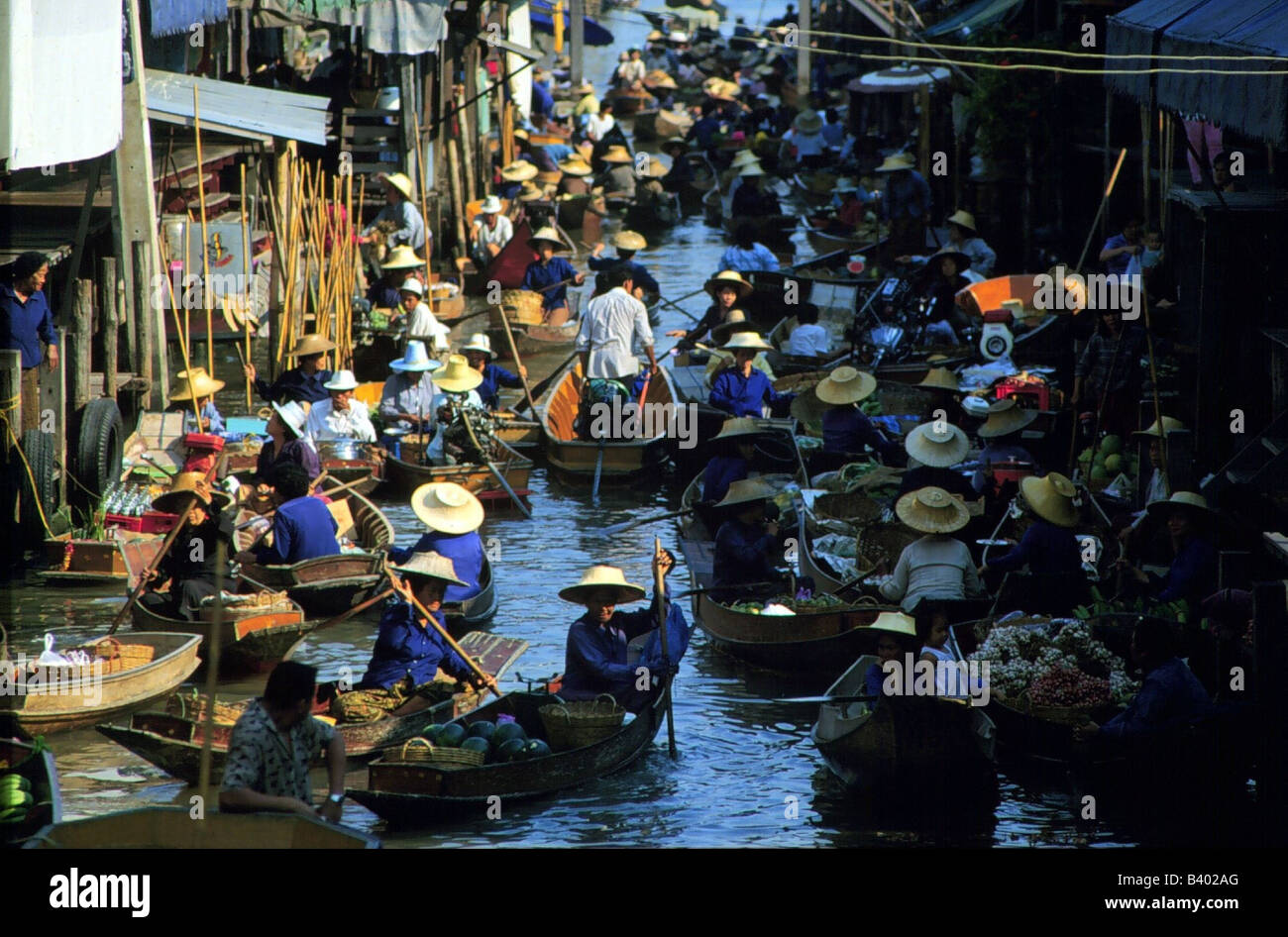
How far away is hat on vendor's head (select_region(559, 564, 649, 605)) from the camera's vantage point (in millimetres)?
9984

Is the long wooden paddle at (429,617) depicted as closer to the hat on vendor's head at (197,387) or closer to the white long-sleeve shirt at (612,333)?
the hat on vendor's head at (197,387)

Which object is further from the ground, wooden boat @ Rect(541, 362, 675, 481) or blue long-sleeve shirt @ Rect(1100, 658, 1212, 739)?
wooden boat @ Rect(541, 362, 675, 481)

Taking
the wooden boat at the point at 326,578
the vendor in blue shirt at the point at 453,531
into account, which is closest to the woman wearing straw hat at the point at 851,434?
the vendor in blue shirt at the point at 453,531

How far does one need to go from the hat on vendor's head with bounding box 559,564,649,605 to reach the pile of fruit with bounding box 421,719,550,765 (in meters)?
0.97

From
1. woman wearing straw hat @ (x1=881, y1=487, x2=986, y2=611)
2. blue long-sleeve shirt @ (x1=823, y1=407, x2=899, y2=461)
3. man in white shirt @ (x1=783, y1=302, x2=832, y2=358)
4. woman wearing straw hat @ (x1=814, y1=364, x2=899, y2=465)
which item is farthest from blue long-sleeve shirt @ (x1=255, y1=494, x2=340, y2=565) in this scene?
man in white shirt @ (x1=783, y1=302, x2=832, y2=358)

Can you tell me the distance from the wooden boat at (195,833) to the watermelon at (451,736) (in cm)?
171

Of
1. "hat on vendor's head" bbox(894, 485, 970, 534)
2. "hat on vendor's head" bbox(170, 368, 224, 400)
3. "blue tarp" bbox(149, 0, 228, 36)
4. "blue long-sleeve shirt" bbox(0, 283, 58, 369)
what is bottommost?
"hat on vendor's head" bbox(894, 485, 970, 534)

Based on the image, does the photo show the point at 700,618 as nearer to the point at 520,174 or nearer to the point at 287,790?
the point at 287,790

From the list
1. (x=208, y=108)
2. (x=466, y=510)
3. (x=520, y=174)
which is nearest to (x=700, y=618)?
(x=466, y=510)

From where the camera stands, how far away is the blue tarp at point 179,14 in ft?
51.3

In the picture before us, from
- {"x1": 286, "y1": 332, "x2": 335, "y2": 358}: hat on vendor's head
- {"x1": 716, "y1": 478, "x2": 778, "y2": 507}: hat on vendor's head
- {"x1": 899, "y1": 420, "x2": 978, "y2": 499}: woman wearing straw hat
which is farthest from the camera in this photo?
{"x1": 286, "y1": 332, "x2": 335, "y2": 358}: hat on vendor's head

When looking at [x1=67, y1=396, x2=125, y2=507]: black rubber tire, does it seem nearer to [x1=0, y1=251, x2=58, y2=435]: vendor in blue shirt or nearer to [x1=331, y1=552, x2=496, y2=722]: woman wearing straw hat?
[x1=0, y1=251, x2=58, y2=435]: vendor in blue shirt

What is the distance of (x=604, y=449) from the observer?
15.9m
